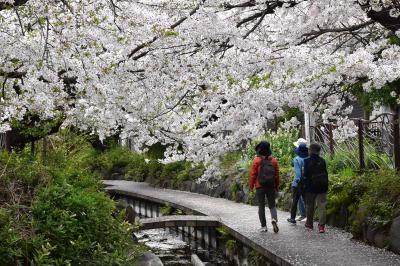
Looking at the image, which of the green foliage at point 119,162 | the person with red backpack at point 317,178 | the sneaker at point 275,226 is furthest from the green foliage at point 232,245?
the green foliage at point 119,162

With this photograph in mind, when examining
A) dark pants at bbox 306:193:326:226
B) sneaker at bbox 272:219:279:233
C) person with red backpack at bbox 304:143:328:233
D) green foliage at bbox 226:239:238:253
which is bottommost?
green foliage at bbox 226:239:238:253

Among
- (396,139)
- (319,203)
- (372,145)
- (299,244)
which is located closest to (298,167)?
(319,203)

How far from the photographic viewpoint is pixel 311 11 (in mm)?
8453

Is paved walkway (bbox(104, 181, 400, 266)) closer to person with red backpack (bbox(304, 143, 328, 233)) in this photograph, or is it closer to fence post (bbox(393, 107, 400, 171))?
person with red backpack (bbox(304, 143, 328, 233))

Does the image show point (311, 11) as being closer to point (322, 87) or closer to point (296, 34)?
point (296, 34)

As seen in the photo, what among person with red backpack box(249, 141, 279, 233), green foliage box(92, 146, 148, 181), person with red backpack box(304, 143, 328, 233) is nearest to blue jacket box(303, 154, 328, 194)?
person with red backpack box(304, 143, 328, 233)

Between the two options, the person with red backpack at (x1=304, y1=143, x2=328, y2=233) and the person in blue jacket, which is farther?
the person in blue jacket

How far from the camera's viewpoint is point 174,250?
13.3 m

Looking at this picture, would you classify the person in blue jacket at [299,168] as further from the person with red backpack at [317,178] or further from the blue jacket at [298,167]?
the person with red backpack at [317,178]

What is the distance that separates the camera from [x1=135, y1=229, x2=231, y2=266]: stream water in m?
11.9

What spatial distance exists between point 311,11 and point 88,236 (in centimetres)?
465

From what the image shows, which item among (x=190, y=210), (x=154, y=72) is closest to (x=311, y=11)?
(x=154, y=72)

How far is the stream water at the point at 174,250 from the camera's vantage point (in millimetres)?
11867

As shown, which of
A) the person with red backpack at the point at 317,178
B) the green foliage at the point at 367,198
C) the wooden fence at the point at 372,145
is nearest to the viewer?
the green foliage at the point at 367,198
